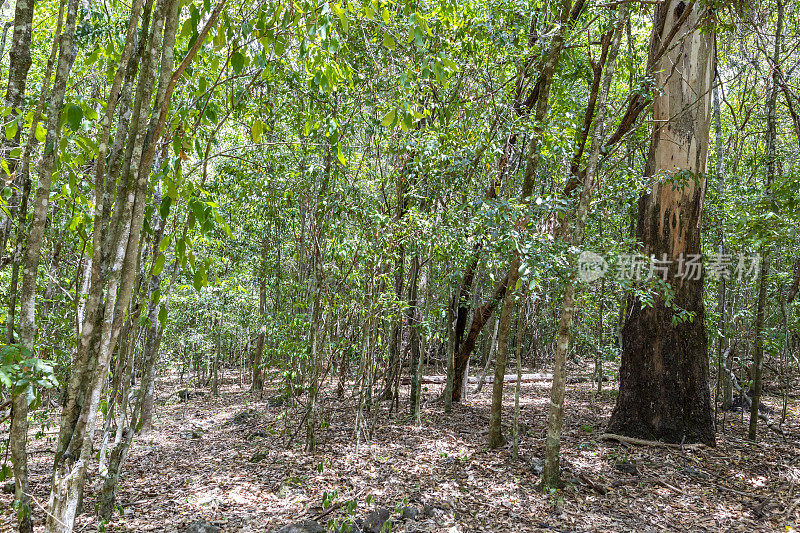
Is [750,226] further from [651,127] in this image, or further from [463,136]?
[463,136]

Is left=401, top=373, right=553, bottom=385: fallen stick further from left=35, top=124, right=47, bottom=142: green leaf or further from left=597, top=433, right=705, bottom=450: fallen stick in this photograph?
left=35, top=124, right=47, bottom=142: green leaf

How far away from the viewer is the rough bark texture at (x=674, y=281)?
6.14 meters

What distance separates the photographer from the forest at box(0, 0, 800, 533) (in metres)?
2.73

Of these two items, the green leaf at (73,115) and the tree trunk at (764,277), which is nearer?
the green leaf at (73,115)

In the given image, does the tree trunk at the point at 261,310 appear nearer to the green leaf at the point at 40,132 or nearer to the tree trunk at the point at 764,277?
the tree trunk at the point at 764,277

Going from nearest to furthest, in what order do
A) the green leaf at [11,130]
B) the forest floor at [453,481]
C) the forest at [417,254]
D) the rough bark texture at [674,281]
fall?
the green leaf at [11,130] < the forest at [417,254] < the forest floor at [453,481] < the rough bark texture at [674,281]

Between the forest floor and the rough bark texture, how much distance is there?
17.1 inches

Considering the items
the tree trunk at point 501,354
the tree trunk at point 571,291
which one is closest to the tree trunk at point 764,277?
the tree trunk at point 571,291

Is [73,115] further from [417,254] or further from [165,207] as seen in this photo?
[417,254]

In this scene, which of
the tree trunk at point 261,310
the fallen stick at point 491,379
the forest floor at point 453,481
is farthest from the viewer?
the fallen stick at point 491,379

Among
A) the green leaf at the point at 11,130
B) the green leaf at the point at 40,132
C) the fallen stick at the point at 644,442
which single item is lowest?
the fallen stick at the point at 644,442

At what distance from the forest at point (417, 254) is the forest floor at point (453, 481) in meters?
0.04

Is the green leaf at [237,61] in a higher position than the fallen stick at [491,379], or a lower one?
higher

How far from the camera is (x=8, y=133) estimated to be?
1.99 meters
